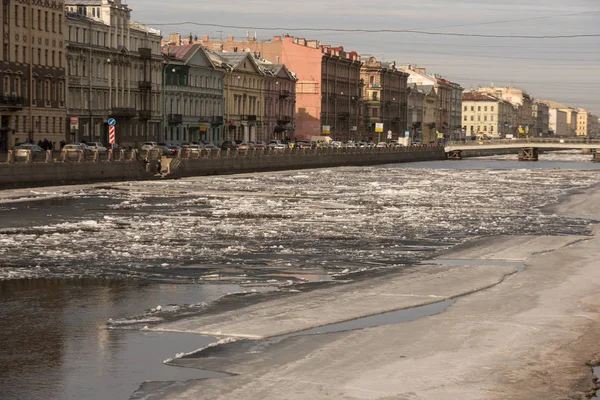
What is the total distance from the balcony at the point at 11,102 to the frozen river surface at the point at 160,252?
24.5m

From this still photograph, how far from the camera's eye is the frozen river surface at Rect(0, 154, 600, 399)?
16.8 metres

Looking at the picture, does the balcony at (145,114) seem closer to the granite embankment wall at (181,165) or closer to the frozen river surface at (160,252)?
the granite embankment wall at (181,165)

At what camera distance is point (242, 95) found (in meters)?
142

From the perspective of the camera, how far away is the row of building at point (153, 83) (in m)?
88.9

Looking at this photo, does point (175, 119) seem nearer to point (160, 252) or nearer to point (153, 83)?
point (153, 83)

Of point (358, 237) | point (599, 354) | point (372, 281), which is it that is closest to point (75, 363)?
point (599, 354)

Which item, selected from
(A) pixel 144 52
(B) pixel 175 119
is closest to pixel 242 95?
(B) pixel 175 119

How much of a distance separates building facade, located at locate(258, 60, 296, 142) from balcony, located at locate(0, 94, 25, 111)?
61.8 meters

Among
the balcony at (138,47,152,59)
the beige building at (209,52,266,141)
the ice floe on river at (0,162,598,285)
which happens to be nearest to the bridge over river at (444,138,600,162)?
the beige building at (209,52,266,141)

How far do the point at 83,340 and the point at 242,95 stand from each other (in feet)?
410

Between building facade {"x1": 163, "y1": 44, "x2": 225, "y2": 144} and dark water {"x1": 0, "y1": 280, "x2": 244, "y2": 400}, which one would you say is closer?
dark water {"x1": 0, "y1": 280, "x2": 244, "y2": 400}

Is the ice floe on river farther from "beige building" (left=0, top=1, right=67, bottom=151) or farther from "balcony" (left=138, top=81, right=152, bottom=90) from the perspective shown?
"balcony" (left=138, top=81, right=152, bottom=90)

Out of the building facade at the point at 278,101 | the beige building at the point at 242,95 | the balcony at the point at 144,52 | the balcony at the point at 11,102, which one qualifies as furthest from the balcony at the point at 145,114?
the building facade at the point at 278,101

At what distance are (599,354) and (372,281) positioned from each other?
26.1ft
